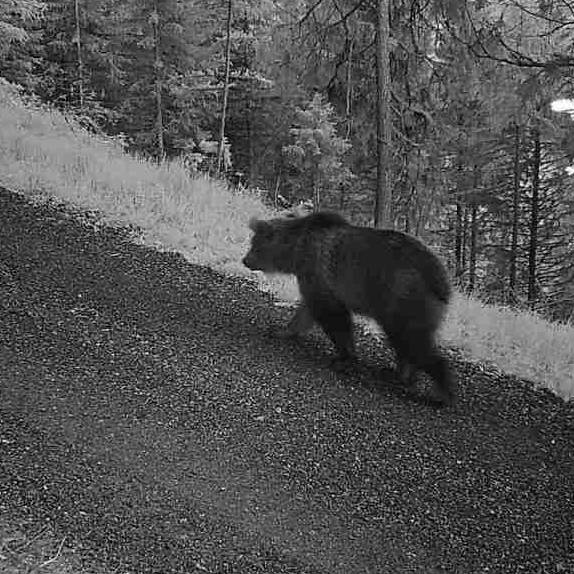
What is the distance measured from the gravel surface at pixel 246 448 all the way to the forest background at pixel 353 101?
19.2 feet

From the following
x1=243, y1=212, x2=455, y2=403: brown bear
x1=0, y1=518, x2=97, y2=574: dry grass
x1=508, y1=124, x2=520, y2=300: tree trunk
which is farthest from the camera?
x1=508, y1=124, x2=520, y2=300: tree trunk

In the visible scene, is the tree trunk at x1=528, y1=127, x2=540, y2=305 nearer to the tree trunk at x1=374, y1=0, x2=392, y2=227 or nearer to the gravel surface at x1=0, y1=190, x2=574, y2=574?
the tree trunk at x1=374, y1=0, x2=392, y2=227

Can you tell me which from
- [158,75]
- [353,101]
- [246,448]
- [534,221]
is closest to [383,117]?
[353,101]

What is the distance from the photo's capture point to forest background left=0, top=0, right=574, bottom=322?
12867 millimetres

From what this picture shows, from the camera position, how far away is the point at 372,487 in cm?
492

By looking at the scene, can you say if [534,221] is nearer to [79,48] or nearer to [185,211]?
[185,211]

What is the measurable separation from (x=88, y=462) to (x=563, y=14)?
34.0ft

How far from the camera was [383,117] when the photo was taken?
1287 cm

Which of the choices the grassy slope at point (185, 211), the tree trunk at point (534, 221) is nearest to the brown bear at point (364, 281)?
the grassy slope at point (185, 211)

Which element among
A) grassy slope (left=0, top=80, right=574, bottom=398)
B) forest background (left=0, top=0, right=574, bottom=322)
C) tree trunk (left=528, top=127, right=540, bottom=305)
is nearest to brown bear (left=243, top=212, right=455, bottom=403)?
grassy slope (left=0, top=80, right=574, bottom=398)

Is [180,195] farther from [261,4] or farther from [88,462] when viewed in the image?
[261,4]

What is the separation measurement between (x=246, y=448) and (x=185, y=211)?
6.84 metres

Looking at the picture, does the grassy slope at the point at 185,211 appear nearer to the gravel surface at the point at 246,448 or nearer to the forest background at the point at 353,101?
the gravel surface at the point at 246,448

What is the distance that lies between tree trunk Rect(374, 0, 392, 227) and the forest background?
3 cm
